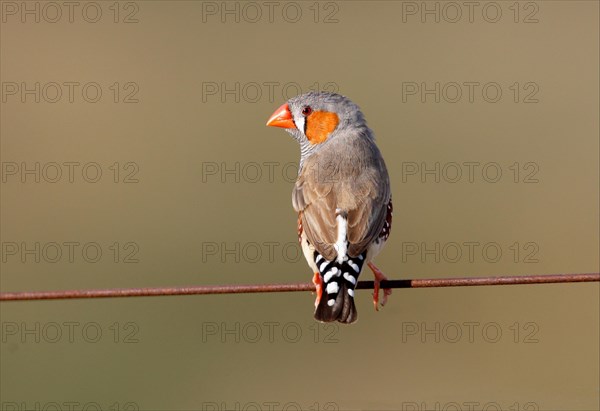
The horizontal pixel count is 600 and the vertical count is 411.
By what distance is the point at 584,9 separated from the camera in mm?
15367

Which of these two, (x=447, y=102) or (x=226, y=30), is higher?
(x=226, y=30)

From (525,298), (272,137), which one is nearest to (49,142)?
(272,137)

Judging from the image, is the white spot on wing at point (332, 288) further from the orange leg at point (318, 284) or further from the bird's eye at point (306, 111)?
the bird's eye at point (306, 111)

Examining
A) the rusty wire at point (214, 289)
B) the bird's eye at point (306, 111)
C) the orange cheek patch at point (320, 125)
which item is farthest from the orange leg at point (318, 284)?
the bird's eye at point (306, 111)

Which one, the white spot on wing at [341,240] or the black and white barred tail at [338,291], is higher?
the white spot on wing at [341,240]

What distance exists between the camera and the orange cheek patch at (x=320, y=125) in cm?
714

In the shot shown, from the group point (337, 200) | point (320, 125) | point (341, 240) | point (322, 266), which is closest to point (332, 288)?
point (322, 266)

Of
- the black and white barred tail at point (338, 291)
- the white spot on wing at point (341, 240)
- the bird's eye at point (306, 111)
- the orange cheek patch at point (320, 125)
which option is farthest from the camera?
the bird's eye at point (306, 111)

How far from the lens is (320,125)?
283 inches

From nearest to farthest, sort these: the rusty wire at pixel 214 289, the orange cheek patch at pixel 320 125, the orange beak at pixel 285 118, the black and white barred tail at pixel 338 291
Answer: the rusty wire at pixel 214 289 → the black and white barred tail at pixel 338 291 → the orange cheek patch at pixel 320 125 → the orange beak at pixel 285 118

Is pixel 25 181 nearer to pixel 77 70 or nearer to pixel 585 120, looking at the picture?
pixel 77 70

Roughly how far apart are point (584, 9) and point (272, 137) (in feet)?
18.5

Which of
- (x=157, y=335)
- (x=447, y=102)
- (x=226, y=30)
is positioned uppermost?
(x=226, y=30)

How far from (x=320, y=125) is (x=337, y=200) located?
1263mm
